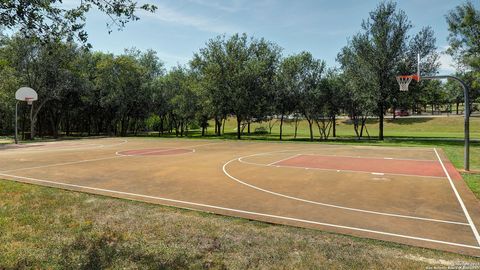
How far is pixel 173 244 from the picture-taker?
6.18 meters

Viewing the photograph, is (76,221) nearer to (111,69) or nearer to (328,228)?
(328,228)

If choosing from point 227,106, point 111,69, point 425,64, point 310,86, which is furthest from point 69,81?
point 425,64

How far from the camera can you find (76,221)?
7.57 meters

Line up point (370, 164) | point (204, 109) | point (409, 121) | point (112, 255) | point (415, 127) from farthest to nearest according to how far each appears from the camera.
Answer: point (409, 121), point (415, 127), point (204, 109), point (370, 164), point (112, 255)

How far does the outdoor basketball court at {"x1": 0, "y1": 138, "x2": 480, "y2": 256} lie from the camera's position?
753cm

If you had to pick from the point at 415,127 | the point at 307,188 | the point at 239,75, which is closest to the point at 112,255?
the point at 307,188

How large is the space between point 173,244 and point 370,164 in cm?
1294

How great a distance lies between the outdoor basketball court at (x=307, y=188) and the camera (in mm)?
7527

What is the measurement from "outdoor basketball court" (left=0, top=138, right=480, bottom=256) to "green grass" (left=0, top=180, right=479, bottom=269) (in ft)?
2.40

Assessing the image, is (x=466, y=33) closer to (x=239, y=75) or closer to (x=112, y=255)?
(x=239, y=75)

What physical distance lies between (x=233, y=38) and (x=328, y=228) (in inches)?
1257

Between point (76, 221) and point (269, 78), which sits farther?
point (269, 78)

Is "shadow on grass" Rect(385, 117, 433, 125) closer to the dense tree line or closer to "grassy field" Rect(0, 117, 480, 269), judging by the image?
the dense tree line

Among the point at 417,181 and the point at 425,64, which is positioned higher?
the point at 425,64
